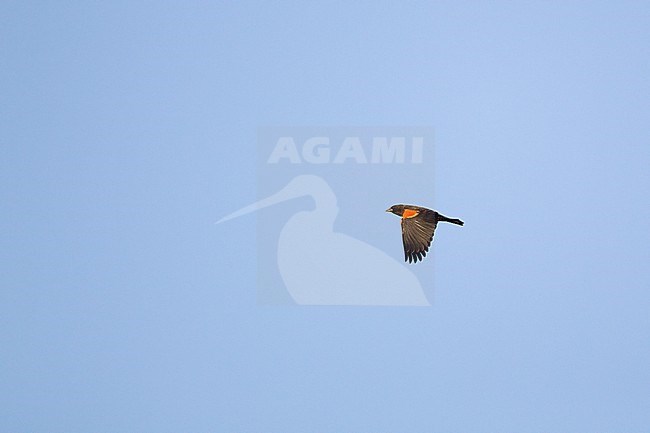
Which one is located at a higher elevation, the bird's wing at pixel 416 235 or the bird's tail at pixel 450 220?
the bird's tail at pixel 450 220

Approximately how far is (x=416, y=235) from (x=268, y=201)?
617 mm

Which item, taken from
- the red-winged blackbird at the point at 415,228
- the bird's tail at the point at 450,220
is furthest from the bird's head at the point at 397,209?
the bird's tail at the point at 450,220

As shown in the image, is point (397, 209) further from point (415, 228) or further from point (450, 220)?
point (450, 220)

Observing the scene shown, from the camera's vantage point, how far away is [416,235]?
3.11 m

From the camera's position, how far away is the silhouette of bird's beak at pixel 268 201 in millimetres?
3135

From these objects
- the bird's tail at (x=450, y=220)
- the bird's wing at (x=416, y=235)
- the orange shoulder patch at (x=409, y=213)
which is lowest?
the bird's wing at (x=416, y=235)

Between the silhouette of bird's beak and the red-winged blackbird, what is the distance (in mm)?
417

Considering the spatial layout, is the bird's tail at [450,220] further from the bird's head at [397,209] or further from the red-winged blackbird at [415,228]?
the bird's head at [397,209]

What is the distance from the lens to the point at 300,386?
3137 millimetres

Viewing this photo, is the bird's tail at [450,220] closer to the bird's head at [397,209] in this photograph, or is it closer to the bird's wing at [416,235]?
the bird's wing at [416,235]

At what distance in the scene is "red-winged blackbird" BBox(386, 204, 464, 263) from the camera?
311cm

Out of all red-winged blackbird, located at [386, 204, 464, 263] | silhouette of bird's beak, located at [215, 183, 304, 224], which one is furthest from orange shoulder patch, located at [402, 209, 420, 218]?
silhouette of bird's beak, located at [215, 183, 304, 224]

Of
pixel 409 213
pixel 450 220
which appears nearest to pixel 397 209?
pixel 409 213

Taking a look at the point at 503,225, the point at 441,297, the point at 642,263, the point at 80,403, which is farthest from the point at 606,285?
the point at 80,403
